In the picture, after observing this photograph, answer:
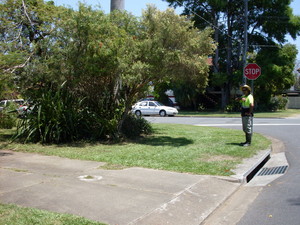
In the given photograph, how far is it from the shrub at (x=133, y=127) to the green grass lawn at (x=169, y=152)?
517mm

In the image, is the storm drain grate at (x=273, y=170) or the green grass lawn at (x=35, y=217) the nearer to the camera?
the green grass lawn at (x=35, y=217)

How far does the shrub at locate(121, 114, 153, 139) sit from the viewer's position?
496 inches

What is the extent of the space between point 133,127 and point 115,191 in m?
7.02

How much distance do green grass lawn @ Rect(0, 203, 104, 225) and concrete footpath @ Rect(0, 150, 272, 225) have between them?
7.9 inches

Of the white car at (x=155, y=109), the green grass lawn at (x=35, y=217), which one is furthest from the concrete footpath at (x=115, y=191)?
the white car at (x=155, y=109)

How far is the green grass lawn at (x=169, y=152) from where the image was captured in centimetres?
794

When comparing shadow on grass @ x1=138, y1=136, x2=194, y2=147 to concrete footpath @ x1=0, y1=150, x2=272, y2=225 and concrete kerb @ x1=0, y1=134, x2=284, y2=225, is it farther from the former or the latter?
concrete kerb @ x1=0, y1=134, x2=284, y2=225

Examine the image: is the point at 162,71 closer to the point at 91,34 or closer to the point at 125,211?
the point at 91,34

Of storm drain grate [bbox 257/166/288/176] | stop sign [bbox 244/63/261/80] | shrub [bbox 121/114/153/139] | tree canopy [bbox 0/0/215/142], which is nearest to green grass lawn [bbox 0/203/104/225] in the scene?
storm drain grate [bbox 257/166/288/176]

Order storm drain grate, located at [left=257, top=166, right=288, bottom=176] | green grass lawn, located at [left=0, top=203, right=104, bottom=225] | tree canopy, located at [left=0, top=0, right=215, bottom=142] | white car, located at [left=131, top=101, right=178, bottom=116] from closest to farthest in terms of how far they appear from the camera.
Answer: green grass lawn, located at [left=0, top=203, right=104, bottom=225], storm drain grate, located at [left=257, top=166, right=288, bottom=176], tree canopy, located at [left=0, top=0, right=215, bottom=142], white car, located at [left=131, top=101, right=178, bottom=116]

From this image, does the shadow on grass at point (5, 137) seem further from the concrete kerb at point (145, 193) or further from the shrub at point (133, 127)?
the concrete kerb at point (145, 193)

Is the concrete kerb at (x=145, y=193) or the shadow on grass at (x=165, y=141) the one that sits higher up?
the shadow on grass at (x=165, y=141)

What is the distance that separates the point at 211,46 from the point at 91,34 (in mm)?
3986

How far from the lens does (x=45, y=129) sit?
10828mm
